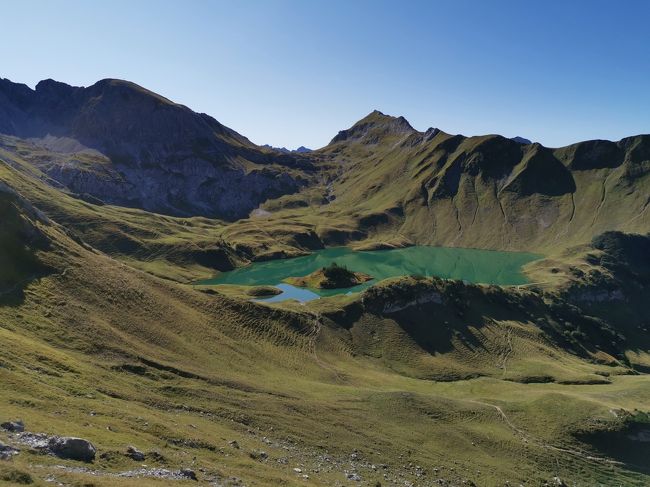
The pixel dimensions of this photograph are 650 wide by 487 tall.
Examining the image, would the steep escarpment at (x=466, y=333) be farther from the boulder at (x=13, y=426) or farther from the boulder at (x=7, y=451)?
the boulder at (x=7, y=451)

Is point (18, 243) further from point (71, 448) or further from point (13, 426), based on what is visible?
point (71, 448)

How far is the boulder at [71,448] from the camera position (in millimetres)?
29984

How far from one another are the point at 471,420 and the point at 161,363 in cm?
4621

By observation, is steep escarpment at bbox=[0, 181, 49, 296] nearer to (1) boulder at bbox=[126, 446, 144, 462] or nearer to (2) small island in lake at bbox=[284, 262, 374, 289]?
(1) boulder at bbox=[126, 446, 144, 462]

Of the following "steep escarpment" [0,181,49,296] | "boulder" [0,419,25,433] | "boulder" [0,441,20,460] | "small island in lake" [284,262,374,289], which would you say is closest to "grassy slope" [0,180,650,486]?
"boulder" [0,441,20,460]

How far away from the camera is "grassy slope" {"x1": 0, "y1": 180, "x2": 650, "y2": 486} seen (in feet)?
137

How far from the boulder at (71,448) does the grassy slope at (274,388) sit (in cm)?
95

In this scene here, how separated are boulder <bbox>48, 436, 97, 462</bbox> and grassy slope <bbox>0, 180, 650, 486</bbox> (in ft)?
3.13

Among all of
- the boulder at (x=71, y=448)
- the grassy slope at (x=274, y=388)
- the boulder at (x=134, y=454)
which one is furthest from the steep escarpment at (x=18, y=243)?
the boulder at (x=71, y=448)

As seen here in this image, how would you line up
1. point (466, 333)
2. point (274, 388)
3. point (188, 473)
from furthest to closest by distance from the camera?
point (466, 333)
point (274, 388)
point (188, 473)

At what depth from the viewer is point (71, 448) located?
30.2 meters

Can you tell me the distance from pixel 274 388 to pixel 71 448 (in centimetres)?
4122

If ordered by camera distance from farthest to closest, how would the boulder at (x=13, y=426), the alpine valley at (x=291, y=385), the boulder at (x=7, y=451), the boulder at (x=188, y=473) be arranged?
the alpine valley at (x=291, y=385) < the boulder at (x=188, y=473) < the boulder at (x=13, y=426) < the boulder at (x=7, y=451)

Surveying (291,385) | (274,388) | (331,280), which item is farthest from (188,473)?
(331,280)
